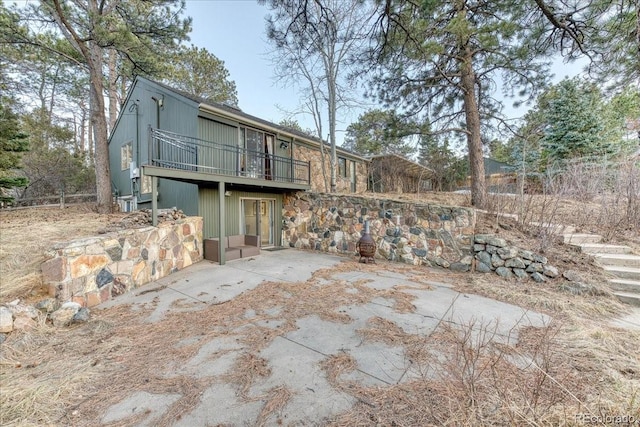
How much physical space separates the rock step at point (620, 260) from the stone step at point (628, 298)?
803 millimetres

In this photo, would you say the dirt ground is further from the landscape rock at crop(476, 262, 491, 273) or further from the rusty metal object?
the rusty metal object

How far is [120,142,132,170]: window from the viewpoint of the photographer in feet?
36.5

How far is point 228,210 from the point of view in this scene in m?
8.44

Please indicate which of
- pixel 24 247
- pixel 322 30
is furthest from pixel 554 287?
pixel 24 247

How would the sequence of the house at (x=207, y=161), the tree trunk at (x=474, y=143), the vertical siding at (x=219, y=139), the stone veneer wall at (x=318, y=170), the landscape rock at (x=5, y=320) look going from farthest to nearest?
the stone veneer wall at (x=318, y=170)
the vertical siding at (x=219, y=139)
the house at (x=207, y=161)
the tree trunk at (x=474, y=143)
the landscape rock at (x=5, y=320)

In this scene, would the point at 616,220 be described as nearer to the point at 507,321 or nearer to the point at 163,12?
the point at 507,321

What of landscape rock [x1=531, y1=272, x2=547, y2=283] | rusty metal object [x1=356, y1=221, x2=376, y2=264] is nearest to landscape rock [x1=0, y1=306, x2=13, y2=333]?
rusty metal object [x1=356, y1=221, x2=376, y2=264]

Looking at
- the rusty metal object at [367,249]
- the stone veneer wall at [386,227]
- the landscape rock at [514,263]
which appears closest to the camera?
the landscape rock at [514,263]

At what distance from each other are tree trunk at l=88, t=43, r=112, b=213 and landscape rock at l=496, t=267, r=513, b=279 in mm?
12408

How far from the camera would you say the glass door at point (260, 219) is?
30.8ft

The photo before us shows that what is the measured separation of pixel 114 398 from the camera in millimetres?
2100

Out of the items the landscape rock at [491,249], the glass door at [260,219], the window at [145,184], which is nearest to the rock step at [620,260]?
the landscape rock at [491,249]

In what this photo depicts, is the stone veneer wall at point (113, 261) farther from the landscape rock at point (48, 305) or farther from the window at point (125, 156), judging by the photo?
the window at point (125, 156)

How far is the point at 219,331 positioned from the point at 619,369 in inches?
164
